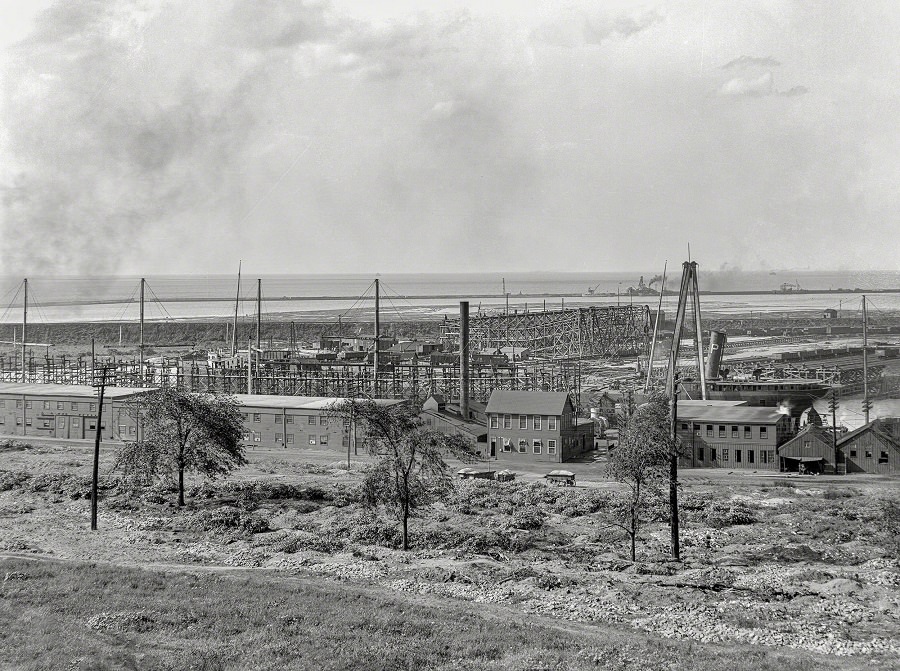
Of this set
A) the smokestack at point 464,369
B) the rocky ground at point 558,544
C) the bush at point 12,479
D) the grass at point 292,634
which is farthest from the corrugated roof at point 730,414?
the bush at point 12,479

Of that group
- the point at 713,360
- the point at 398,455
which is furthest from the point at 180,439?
the point at 713,360

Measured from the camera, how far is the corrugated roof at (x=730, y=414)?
119ft

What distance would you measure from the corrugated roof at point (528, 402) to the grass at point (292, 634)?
2036 cm

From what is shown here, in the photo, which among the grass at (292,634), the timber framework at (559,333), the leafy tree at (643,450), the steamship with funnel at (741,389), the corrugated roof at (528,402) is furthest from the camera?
the timber framework at (559,333)

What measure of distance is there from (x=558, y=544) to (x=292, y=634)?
948cm

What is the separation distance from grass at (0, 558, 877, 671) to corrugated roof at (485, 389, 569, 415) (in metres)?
20.4

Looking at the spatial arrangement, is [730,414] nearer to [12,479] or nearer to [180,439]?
[180,439]

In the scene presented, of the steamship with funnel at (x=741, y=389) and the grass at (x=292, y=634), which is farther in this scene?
the steamship with funnel at (x=741, y=389)

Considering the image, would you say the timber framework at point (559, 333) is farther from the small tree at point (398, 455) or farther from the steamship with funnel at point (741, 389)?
the small tree at point (398, 455)

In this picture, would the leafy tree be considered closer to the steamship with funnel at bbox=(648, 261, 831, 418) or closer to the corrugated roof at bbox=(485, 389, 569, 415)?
the corrugated roof at bbox=(485, 389, 569, 415)

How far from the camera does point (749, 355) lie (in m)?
94.1

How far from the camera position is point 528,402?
39.0 meters

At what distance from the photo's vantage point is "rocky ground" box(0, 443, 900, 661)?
1708 cm

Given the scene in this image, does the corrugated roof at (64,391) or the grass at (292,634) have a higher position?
the corrugated roof at (64,391)
